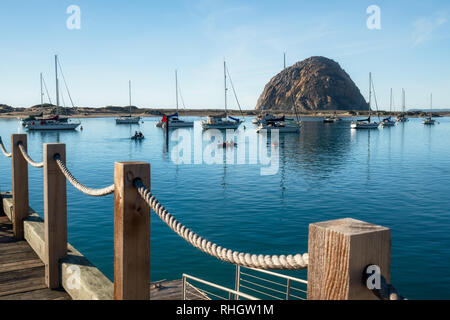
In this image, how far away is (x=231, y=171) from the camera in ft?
108

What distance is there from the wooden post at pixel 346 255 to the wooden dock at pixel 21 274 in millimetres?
4271

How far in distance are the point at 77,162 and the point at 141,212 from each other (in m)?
37.9

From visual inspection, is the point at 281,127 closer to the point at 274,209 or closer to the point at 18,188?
the point at 274,209

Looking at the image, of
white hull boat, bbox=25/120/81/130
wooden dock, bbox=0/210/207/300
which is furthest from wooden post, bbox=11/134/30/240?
white hull boat, bbox=25/120/81/130

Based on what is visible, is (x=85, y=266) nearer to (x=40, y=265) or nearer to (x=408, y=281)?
(x=40, y=265)

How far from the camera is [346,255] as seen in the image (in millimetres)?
1740

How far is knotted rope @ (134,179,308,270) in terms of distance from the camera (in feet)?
6.90

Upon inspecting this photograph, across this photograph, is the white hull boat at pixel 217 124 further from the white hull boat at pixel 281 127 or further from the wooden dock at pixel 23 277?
the wooden dock at pixel 23 277

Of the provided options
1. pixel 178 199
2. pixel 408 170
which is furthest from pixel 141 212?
pixel 408 170

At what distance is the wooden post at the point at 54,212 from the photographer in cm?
536

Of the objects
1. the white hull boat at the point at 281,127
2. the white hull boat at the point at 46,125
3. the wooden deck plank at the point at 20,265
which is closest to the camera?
the wooden deck plank at the point at 20,265

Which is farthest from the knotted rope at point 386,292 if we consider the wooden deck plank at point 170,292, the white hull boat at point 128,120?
the white hull boat at point 128,120
